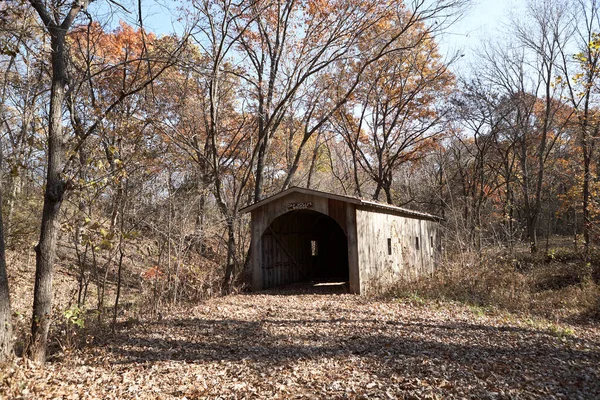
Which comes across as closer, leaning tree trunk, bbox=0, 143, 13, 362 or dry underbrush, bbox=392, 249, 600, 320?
leaning tree trunk, bbox=0, 143, 13, 362

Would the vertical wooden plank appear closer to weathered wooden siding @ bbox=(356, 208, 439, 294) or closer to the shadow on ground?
weathered wooden siding @ bbox=(356, 208, 439, 294)

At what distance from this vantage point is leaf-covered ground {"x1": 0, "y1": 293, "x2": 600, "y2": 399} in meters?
4.71

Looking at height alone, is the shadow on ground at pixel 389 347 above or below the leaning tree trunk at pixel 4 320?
below

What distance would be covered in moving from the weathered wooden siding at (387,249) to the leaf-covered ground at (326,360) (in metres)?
2.86

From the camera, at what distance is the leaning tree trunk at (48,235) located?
558 centimetres

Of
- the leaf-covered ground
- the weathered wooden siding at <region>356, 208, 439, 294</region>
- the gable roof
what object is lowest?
the leaf-covered ground

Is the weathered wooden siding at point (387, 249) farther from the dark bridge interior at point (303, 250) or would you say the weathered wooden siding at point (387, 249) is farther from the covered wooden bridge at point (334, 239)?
the dark bridge interior at point (303, 250)

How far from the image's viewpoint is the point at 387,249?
13.0 m

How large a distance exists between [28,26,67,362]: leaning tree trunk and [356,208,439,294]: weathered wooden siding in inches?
297

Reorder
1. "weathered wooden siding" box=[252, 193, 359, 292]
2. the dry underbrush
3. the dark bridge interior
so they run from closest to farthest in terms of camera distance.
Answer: the dry underbrush
"weathered wooden siding" box=[252, 193, 359, 292]
the dark bridge interior

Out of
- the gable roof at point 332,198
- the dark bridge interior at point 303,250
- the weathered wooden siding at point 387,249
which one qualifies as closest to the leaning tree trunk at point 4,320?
the gable roof at point 332,198

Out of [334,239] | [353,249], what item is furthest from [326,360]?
[334,239]

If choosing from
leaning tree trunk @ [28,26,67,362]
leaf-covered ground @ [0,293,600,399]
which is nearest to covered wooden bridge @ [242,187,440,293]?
leaf-covered ground @ [0,293,600,399]

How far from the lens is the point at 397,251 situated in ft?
44.9
